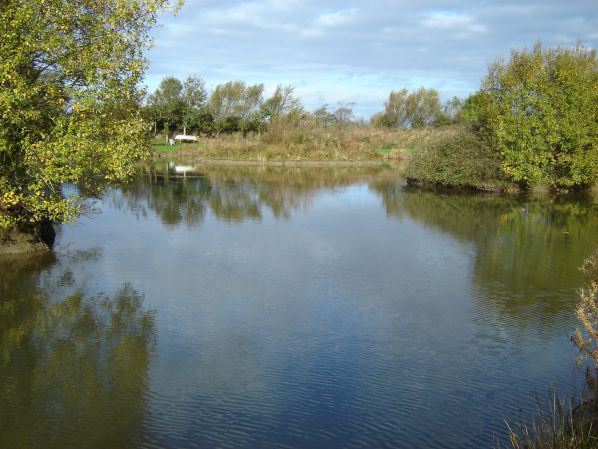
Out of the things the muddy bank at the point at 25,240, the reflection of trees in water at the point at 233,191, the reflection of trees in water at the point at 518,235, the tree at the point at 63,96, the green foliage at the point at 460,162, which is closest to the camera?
the tree at the point at 63,96

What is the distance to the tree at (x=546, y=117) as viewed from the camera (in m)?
28.0

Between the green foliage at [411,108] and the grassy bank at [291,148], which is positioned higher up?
the green foliage at [411,108]

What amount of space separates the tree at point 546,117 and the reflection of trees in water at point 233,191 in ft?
28.4

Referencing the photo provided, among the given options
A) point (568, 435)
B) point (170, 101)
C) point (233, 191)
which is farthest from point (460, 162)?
point (170, 101)

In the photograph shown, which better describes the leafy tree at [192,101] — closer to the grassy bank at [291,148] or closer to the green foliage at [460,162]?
the grassy bank at [291,148]

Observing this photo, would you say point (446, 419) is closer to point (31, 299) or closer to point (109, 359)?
point (109, 359)

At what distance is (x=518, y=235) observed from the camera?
60.1 feet

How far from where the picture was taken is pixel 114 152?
39.8 feet

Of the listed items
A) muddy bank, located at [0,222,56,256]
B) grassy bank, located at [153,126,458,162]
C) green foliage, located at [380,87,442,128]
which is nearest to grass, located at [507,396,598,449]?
muddy bank, located at [0,222,56,256]

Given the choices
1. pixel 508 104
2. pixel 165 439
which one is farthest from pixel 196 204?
pixel 165 439

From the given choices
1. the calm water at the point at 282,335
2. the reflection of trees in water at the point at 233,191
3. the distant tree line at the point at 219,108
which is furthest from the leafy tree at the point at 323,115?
the calm water at the point at 282,335

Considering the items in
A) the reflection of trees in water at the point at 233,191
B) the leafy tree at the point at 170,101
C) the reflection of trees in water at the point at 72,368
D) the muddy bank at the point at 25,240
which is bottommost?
the reflection of trees in water at the point at 72,368

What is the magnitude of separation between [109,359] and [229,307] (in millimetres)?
2685

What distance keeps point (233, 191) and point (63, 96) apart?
621 inches
